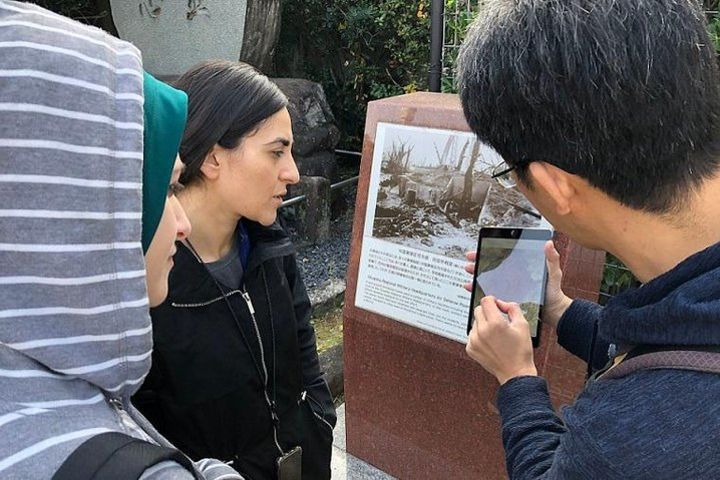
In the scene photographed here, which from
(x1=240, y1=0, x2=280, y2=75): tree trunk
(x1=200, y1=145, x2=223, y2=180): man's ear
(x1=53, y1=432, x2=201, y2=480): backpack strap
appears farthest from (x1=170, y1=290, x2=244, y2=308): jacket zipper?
(x1=240, y1=0, x2=280, y2=75): tree trunk

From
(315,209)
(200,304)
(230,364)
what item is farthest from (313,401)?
(315,209)

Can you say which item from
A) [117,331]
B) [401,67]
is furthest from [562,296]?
[401,67]

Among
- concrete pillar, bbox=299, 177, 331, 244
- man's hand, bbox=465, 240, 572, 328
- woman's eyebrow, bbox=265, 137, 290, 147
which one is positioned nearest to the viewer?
man's hand, bbox=465, 240, 572, 328

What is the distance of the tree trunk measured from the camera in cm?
614

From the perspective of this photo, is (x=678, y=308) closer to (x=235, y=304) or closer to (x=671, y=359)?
(x=671, y=359)

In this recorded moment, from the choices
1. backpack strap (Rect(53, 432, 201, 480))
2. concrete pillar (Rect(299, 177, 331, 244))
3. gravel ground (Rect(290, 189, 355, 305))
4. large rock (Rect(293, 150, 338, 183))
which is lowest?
gravel ground (Rect(290, 189, 355, 305))

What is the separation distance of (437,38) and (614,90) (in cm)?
217

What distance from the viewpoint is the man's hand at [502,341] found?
57.2 inches

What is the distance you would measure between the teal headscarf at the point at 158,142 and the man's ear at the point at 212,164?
1.00 metres

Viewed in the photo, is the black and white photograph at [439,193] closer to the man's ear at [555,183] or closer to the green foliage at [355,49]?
the man's ear at [555,183]

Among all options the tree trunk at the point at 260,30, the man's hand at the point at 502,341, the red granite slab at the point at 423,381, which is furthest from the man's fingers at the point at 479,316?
the tree trunk at the point at 260,30

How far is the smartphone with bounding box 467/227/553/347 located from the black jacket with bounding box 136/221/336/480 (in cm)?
63

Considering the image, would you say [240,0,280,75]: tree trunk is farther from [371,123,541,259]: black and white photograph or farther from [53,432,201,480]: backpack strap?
[53,432,201,480]: backpack strap

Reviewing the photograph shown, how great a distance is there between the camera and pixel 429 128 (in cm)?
233
